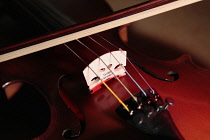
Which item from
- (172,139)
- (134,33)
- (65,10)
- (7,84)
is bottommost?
(172,139)

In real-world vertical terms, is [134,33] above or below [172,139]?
above

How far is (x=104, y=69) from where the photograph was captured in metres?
0.64

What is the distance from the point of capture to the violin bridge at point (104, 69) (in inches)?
24.1

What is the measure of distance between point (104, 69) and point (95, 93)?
0.07m

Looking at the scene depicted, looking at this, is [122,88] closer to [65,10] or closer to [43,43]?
[43,43]

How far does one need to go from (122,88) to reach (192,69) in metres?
0.25

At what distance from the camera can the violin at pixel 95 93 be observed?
0.56 meters

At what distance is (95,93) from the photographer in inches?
25.2

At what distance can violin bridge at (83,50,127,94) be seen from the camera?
611 millimetres

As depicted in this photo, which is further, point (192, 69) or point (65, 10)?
point (65, 10)

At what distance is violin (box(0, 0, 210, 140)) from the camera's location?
0.56 m

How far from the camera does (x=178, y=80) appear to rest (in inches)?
26.5

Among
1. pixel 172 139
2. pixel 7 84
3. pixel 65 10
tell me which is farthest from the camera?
pixel 65 10

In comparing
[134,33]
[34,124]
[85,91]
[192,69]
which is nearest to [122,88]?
[85,91]
